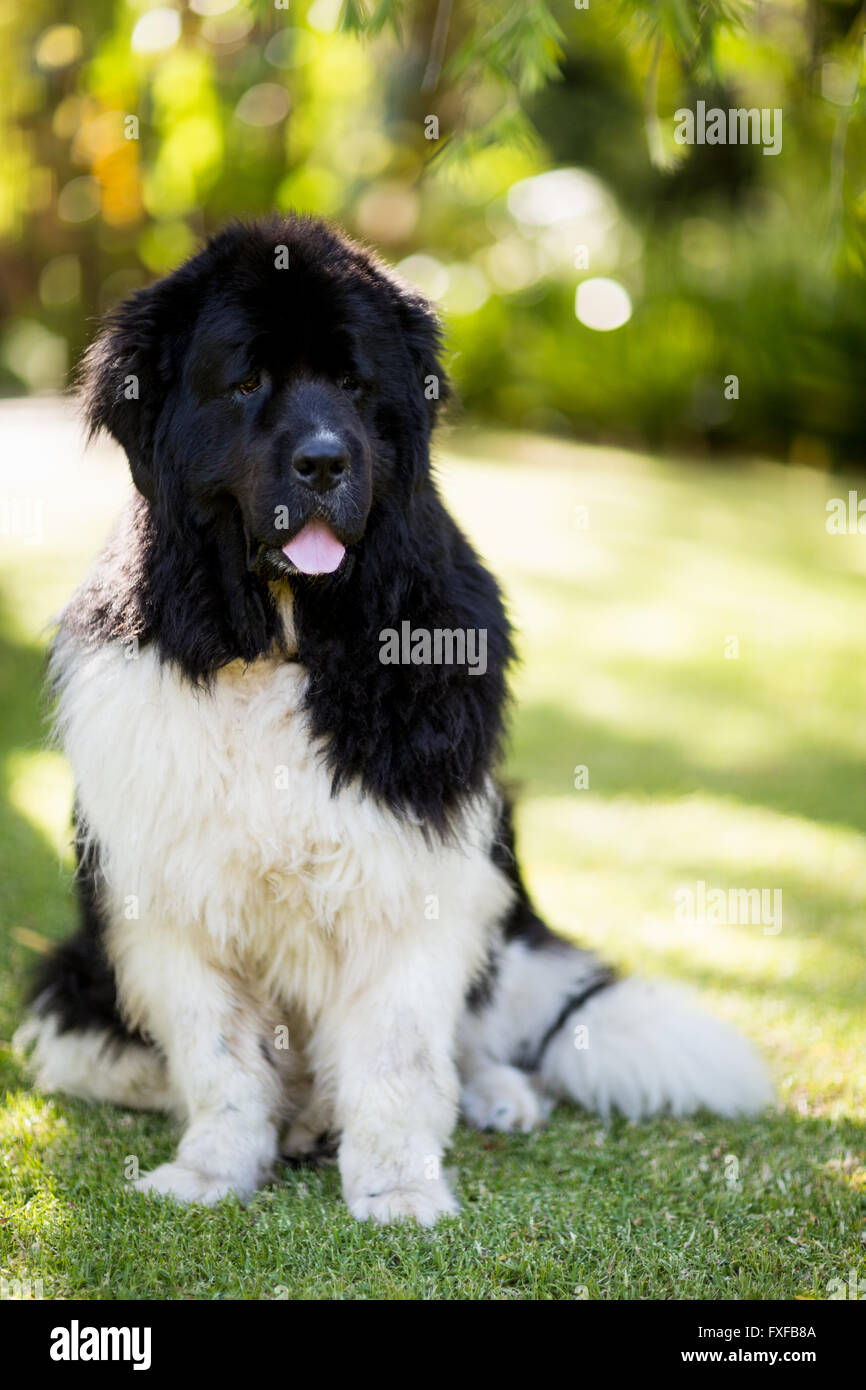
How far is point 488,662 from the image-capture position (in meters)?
3.19

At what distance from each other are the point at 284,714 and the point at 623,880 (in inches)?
116

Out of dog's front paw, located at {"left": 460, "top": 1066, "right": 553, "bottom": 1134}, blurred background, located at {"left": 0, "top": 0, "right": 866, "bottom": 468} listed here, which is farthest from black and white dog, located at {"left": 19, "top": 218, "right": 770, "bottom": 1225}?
blurred background, located at {"left": 0, "top": 0, "right": 866, "bottom": 468}

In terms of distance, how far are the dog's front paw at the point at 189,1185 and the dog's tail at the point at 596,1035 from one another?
2.61ft

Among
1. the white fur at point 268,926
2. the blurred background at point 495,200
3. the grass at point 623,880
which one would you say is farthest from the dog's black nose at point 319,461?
the blurred background at point 495,200

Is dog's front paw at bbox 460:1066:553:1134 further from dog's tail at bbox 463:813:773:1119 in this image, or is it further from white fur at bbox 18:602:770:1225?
white fur at bbox 18:602:770:1225

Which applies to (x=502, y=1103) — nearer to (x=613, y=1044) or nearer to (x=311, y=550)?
(x=613, y=1044)

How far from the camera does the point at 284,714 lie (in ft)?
9.84

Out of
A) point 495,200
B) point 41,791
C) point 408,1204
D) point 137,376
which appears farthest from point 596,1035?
point 495,200

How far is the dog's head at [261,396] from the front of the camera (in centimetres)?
283

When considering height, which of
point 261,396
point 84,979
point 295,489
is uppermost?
point 261,396

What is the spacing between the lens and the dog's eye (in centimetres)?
291

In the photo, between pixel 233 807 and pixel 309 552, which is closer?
pixel 309 552
